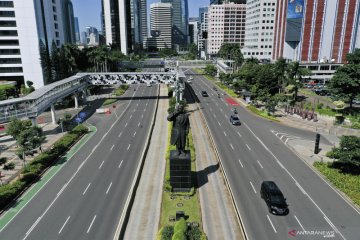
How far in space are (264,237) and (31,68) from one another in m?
111

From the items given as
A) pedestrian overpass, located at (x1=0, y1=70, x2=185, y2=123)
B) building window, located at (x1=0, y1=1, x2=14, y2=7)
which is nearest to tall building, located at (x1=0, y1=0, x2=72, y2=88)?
building window, located at (x1=0, y1=1, x2=14, y2=7)

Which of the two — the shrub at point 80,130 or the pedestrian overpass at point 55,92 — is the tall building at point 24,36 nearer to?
the pedestrian overpass at point 55,92

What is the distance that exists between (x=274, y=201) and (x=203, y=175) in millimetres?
12314

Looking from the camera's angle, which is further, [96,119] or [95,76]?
[95,76]

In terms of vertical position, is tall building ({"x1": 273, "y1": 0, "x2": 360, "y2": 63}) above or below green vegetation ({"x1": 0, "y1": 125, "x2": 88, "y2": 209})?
above

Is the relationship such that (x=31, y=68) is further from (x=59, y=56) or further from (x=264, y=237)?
(x=264, y=237)

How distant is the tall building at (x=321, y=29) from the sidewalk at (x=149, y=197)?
114572 millimetres

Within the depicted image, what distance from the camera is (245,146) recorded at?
184 feet

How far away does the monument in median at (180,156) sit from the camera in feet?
120

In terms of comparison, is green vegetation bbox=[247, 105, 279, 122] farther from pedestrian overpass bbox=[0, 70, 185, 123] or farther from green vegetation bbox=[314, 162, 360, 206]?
green vegetation bbox=[314, 162, 360, 206]

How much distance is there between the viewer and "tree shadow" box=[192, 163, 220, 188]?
40.6m

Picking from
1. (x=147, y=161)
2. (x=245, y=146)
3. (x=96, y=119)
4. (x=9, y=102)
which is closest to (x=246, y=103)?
(x=245, y=146)

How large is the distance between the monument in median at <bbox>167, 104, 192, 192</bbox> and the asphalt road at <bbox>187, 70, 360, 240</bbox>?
7.21 m

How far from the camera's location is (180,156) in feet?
122
